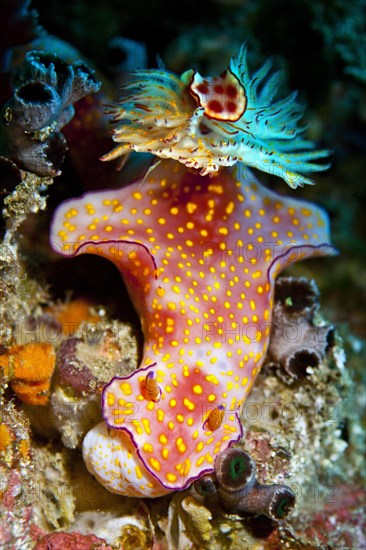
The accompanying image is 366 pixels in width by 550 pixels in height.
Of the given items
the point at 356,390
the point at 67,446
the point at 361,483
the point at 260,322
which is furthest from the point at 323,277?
the point at 67,446

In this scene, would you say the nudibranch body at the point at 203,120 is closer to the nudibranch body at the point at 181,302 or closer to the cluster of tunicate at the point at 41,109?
the cluster of tunicate at the point at 41,109

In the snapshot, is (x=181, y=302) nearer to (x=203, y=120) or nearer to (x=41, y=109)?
(x=203, y=120)

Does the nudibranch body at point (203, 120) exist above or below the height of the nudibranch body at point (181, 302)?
above

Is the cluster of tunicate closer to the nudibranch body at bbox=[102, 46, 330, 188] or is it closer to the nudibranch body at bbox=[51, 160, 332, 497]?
the nudibranch body at bbox=[102, 46, 330, 188]

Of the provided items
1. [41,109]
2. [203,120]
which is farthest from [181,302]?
[41,109]

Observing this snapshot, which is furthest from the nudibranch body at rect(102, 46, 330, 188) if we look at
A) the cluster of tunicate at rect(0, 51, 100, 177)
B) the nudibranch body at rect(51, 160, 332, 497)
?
the nudibranch body at rect(51, 160, 332, 497)

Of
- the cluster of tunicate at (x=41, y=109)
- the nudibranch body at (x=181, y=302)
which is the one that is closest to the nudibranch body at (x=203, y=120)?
the cluster of tunicate at (x=41, y=109)
